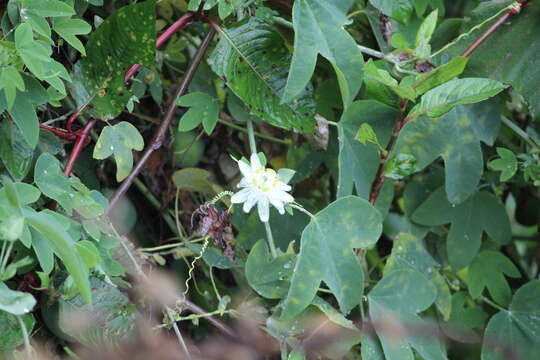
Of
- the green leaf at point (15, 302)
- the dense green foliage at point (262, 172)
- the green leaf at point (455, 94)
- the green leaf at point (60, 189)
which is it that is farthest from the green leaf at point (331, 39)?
the green leaf at point (15, 302)

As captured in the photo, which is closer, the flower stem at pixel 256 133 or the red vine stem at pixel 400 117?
the red vine stem at pixel 400 117

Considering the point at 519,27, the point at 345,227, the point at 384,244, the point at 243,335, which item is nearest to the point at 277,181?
the point at 345,227

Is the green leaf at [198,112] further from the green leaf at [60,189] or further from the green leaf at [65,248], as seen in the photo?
the green leaf at [65,248]

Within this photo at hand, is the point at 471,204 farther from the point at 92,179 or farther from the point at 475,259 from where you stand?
the point at 92,179

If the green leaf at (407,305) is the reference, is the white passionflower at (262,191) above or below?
above

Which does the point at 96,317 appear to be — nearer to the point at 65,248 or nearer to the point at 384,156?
the point at 65,248

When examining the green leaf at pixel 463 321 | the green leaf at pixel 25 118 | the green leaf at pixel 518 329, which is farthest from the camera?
the green leaf at pixel 463 321

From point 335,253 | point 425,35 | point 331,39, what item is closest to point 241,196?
point 335,253
